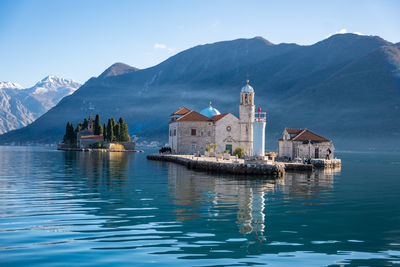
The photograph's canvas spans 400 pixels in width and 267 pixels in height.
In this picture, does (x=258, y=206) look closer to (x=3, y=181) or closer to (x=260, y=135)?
(x=3, y=181)

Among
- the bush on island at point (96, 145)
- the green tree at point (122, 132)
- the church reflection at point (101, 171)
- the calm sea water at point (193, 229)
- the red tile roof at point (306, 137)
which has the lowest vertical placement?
the calm sea water at point (193, 229)

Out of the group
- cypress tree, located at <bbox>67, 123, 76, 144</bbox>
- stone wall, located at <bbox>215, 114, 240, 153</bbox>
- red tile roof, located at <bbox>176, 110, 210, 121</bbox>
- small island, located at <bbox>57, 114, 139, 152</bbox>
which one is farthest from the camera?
cypress tree, located at <bbox>67, 123, 76, 144</bbox>

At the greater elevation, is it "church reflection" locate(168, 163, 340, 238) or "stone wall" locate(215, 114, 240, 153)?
"stone wall" locate(215, 114, 240, 153)

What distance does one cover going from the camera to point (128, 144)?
448ft

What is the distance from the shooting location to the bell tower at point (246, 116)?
69.5 metres

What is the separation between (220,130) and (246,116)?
5.47 metres

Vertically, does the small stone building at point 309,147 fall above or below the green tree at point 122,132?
below

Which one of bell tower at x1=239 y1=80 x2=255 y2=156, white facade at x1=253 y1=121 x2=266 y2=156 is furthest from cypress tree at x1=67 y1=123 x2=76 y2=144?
white facade at x1=253 y1=121 x2=266 y2=156


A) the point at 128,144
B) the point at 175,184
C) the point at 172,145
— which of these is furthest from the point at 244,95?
the point at 128,144

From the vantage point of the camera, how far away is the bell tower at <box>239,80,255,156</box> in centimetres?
6950

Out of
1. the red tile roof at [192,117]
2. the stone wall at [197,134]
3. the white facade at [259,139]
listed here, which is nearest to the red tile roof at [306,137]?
the stone wall at [197,134]

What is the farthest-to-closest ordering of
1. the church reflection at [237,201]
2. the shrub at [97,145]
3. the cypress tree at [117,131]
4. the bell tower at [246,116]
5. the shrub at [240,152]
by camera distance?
the cypress tree at [117,131] < the shrub at [97,145] < the bell tower at [246,116] < the shrub at [240,152] < the church reflection at [237,201]

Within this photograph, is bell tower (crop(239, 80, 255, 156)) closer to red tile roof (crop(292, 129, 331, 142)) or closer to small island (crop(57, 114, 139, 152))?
red tile roof (crop(292, 129, 331, 142))

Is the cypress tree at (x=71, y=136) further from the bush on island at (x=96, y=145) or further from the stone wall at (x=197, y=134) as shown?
the stone wall at (x=197, y=134)
